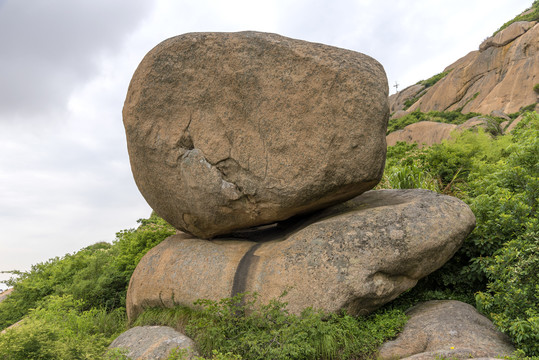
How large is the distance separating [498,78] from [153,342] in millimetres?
37492

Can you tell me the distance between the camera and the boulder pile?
6242mm

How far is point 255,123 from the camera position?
662 cm

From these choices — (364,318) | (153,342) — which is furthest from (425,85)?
(153,342)

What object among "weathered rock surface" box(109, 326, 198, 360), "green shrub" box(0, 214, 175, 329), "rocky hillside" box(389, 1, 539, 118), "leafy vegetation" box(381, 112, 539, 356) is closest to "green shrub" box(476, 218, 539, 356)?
"leafy vegetation" box(381, 112, 539, 356)

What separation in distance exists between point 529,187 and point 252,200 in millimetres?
4728

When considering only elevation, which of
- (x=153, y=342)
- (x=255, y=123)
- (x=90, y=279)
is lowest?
(x=153, y=342)

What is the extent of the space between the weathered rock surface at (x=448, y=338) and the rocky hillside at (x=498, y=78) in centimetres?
2960

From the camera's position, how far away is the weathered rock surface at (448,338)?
5016 mm

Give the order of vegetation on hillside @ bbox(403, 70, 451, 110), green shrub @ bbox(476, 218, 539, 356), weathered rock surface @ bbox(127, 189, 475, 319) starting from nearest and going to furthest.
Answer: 1. green shrub @ bbox(476, 218, 539, 356)
2. weathered rock surface @ bbox(127, 189, 475, 319)
3. vegetation on hillside @ bbox(403, 70, 451, 110)

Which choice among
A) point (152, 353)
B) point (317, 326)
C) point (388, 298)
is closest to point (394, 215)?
point (388, 298)

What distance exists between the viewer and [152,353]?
5746 millimetres

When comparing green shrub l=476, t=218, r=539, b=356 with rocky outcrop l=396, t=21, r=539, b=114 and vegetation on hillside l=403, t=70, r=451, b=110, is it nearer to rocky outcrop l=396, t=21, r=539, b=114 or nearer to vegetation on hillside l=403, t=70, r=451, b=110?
rocky outcrop l=396, t=21, r=539, b=114

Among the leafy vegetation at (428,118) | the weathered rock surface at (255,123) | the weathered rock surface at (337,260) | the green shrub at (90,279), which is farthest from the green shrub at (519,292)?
the leafy vegetation at (428,118)

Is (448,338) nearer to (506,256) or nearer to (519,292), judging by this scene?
(519,292)
